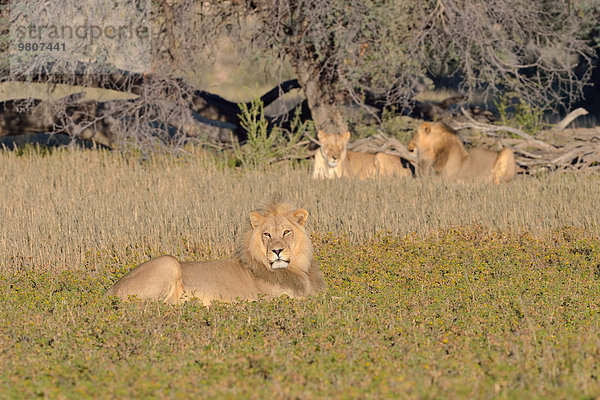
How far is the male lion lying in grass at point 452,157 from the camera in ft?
48.0

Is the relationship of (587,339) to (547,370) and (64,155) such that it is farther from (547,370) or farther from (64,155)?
(64,155)

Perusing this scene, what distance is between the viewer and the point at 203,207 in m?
11.4

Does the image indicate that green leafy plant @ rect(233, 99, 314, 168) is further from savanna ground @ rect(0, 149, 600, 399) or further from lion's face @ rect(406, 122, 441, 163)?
lion's face @ rect(406, 122, 441, 163)

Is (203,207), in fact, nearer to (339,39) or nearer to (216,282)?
(216,282)

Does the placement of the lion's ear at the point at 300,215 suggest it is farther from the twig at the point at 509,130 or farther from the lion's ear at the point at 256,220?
the twig at the point at 509,130

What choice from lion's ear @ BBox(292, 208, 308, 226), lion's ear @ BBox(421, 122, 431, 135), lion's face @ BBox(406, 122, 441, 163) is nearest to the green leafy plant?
lion's face @ BBox(406, 122, 441, 163)

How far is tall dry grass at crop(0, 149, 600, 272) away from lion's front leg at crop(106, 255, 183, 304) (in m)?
1.32

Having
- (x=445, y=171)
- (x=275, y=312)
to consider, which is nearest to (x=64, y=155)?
(x=445, y=171)

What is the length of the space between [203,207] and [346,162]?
4254 mm

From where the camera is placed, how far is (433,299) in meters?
7.55

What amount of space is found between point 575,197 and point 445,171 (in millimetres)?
3070

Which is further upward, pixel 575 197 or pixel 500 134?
pixel 500 134

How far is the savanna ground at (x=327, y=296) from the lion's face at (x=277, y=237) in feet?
1.25

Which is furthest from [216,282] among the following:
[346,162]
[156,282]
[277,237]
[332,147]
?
[346,162]
